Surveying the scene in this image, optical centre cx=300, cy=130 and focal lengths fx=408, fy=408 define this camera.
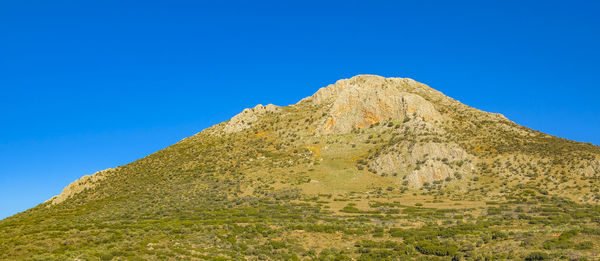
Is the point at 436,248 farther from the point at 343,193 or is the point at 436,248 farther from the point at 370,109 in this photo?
the point at 370,109

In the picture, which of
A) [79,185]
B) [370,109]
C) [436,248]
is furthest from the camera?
[370,109]

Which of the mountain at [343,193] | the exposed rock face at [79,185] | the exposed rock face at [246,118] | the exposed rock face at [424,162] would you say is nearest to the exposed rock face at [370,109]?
the mountain at [343,193]

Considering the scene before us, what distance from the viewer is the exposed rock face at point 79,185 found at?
3452 inches

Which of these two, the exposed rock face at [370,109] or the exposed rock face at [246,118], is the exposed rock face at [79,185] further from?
the exposed rock face at [370,109]

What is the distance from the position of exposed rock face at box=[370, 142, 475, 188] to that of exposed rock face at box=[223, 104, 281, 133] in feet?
→ 143

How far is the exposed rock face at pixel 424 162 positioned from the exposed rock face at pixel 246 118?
1710 inches

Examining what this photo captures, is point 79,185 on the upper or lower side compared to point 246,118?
lower

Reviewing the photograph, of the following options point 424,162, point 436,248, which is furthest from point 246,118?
point 436,248

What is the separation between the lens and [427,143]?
88.1m

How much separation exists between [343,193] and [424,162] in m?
19.0

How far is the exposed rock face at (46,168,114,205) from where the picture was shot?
8769 centimetres

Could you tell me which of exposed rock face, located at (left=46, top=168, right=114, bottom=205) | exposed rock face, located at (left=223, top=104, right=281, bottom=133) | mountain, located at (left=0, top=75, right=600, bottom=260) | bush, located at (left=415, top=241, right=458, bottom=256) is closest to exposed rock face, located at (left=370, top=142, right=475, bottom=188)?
mountain, located at (left=0, top=75, right=600, bottom=260)

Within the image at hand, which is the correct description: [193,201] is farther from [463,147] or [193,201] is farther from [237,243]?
[463,147]

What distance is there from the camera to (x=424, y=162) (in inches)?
3337
